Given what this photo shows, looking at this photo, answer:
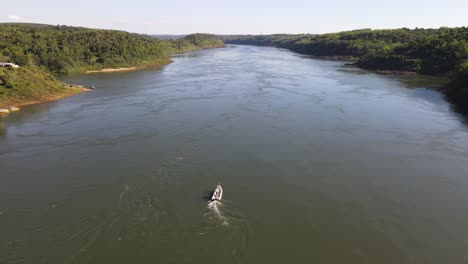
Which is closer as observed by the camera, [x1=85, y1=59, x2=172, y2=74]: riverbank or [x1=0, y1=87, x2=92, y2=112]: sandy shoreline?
[x1=0, y1=87, x2=92, y2=112]: sandy shoreline

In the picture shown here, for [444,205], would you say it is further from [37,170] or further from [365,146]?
[37,170]

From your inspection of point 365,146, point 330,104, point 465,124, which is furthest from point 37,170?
point 465,124

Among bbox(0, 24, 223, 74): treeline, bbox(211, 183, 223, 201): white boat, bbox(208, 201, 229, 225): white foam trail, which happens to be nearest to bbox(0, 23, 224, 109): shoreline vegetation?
bbox(0, 24, 223, 74): treeline

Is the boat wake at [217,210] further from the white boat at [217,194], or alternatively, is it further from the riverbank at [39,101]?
the riverbank at [39,101]

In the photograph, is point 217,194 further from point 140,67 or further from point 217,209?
point 140,67

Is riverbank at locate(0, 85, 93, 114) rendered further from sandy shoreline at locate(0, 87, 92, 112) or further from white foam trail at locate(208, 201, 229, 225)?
white foam trail at locate(208, 201, 229, 225)

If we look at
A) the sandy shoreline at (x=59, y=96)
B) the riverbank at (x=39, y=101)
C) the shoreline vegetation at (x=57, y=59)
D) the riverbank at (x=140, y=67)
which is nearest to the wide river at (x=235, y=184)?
the riverbank at (x=39, y=101)
